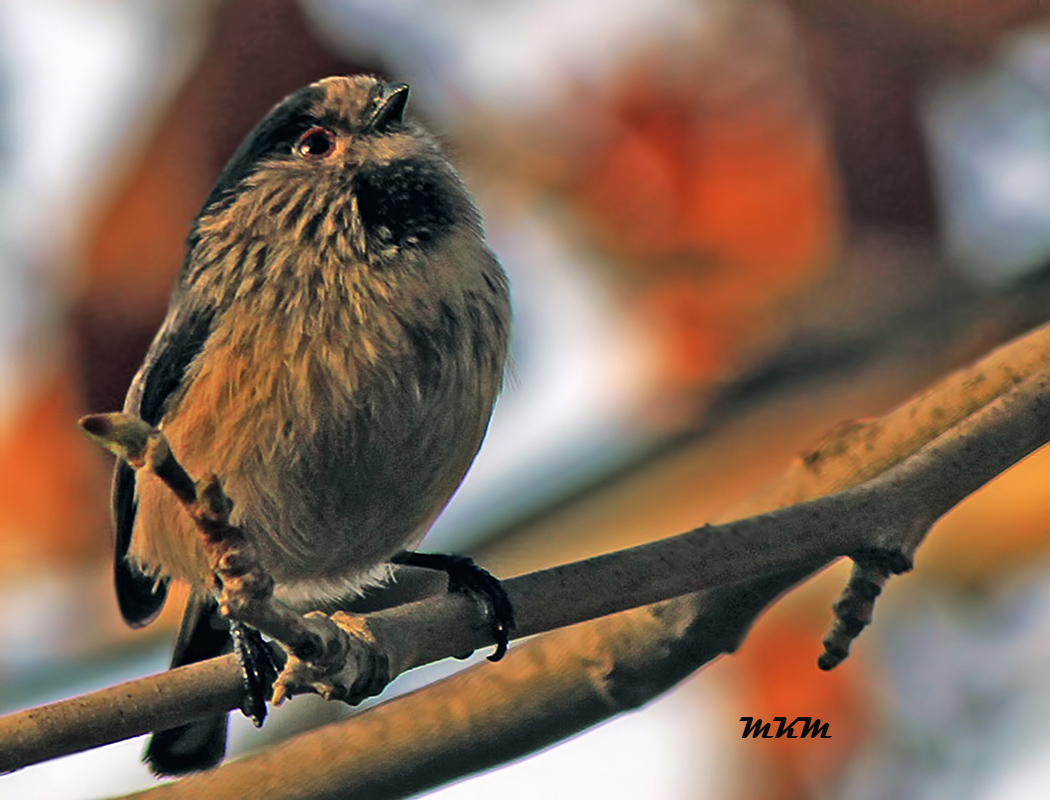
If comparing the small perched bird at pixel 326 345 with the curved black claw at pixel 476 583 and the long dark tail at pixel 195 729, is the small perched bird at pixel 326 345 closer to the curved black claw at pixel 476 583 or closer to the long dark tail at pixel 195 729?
the long dark tail at pixel 195 729

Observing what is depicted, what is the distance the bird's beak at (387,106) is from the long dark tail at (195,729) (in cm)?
142

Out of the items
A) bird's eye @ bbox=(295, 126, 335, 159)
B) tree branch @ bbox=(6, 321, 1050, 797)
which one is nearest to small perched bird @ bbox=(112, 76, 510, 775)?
bird's eye @ bbox=(295, 126, 335, 159)

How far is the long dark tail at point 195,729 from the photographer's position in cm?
356

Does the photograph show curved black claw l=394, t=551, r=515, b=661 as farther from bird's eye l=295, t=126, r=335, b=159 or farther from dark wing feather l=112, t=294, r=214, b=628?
bird's eye l=295, t=126, r=335, b=159

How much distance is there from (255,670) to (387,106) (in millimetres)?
1532

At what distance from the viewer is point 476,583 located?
10.3ft

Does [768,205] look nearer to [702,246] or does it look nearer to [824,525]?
[702,246]

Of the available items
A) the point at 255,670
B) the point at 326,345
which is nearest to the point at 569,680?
the point at 255,670

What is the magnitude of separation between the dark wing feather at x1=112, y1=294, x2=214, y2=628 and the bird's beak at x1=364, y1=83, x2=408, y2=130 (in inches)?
25.9

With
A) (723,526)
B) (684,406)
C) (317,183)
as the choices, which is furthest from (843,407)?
(317,183)

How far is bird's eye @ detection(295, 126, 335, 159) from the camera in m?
3.34

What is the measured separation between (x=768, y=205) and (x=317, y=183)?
1283mm

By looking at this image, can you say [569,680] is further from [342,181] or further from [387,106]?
[387,106]

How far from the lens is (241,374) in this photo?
306 centimetres
